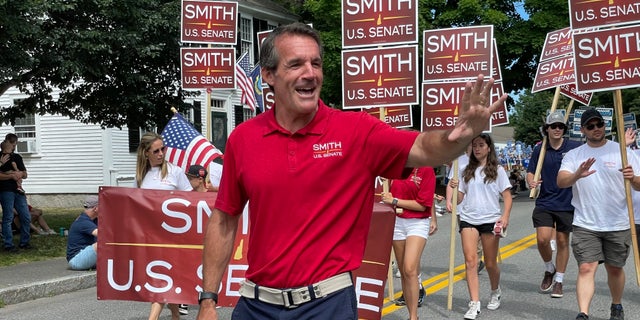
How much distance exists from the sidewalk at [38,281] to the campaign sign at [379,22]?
469 cm

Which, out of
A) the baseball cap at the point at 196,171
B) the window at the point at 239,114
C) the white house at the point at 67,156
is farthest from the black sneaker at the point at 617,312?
the window at the point at 239,114

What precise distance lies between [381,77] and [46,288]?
194 inches

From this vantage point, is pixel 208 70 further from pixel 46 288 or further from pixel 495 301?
pixel 495 301

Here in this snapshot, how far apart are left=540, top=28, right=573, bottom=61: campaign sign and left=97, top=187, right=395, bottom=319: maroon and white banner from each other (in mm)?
7889

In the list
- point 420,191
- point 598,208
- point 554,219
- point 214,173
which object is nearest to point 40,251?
point 214,173

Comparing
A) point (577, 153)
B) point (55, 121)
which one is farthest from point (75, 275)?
point (55, 121)

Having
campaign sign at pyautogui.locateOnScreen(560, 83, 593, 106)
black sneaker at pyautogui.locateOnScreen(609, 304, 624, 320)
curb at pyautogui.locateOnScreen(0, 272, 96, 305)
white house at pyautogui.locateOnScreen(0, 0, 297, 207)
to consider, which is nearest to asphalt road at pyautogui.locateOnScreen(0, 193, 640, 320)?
curb at pyautogui.locateOnScreen(0, 272, 96, 305)

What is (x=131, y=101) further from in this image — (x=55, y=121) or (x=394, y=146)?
(x=394, y=146)

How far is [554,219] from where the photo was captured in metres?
9.89

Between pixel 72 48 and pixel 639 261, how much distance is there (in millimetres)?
10643

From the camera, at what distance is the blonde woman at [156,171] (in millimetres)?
7746

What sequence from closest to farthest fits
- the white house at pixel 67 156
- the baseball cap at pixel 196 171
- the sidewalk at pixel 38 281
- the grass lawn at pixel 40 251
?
the baseball cap at pixel 196 171 → the sidewalk at pixel 38 281 → the grass lawn at pixel 40 251 → the white house at pixel 67 156

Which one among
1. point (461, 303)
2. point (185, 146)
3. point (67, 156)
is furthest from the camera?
point (67, 156)

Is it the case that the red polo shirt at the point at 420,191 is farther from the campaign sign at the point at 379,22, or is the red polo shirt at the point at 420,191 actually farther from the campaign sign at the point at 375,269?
the campaign sign at the point at 379,22
